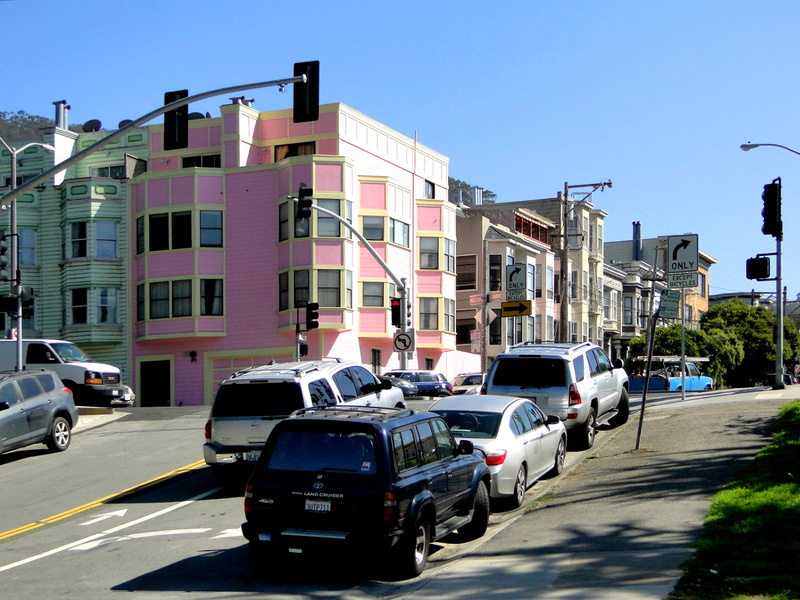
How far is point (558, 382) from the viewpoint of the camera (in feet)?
63.0

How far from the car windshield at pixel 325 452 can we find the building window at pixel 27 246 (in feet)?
137

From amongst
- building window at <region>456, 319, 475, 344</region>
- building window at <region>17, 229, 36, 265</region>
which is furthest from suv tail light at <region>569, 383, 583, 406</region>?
building window at <region>456, 319, 475, 344</region>

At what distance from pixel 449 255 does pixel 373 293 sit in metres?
7.29

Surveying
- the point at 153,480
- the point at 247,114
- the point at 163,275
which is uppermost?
the point at 247,114

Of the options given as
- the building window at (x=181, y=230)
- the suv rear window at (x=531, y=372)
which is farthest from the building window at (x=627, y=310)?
the suv rear window at (x=531, y=372)

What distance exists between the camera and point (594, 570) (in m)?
9.82

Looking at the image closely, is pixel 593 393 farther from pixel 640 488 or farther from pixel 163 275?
pixel 163 275

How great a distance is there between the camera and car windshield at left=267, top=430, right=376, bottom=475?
Result: 10.4 meters

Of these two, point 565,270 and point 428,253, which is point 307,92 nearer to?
point 565,270

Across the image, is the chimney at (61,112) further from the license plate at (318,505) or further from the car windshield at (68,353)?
the license plate at (318,505)

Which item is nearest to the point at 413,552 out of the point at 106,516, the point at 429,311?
the point at 106,516

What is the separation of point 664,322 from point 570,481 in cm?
7096

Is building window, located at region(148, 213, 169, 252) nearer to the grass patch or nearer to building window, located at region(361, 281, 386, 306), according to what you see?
building window, located at region(361, 281, 386, 306)

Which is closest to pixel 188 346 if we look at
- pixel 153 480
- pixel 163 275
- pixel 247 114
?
pixel 163 275
